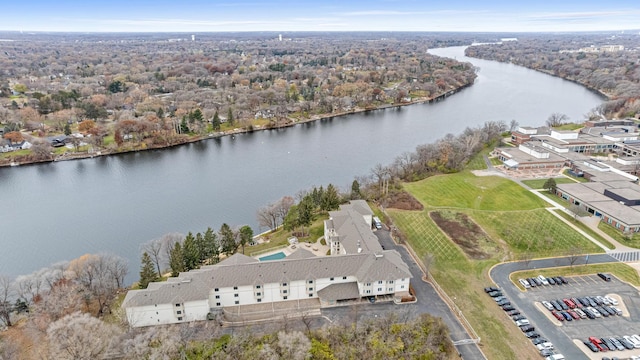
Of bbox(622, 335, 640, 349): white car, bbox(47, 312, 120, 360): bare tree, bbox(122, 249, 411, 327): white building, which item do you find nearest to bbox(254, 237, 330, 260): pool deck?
bbox(122, 249, 411, 327): white building

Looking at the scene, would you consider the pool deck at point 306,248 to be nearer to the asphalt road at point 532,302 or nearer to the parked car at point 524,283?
the asphalt road at point 532,302

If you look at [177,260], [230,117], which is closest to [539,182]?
[177,260]

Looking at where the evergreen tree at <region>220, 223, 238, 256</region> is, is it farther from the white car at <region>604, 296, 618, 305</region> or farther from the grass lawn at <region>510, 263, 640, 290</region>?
the white car at <region>604, 296, 618, 305</region>

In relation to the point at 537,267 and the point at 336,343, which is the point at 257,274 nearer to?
→ the point at 336,343

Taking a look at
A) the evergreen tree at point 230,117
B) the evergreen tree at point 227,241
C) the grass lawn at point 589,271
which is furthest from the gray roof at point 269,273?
the evergreen tree at point 230,117

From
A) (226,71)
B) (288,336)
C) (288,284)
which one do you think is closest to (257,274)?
(288,284)

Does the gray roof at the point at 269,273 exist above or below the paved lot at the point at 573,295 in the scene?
above

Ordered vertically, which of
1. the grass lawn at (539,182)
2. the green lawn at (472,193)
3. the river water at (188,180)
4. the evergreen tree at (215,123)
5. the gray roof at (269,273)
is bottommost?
the river water at (188,180)
